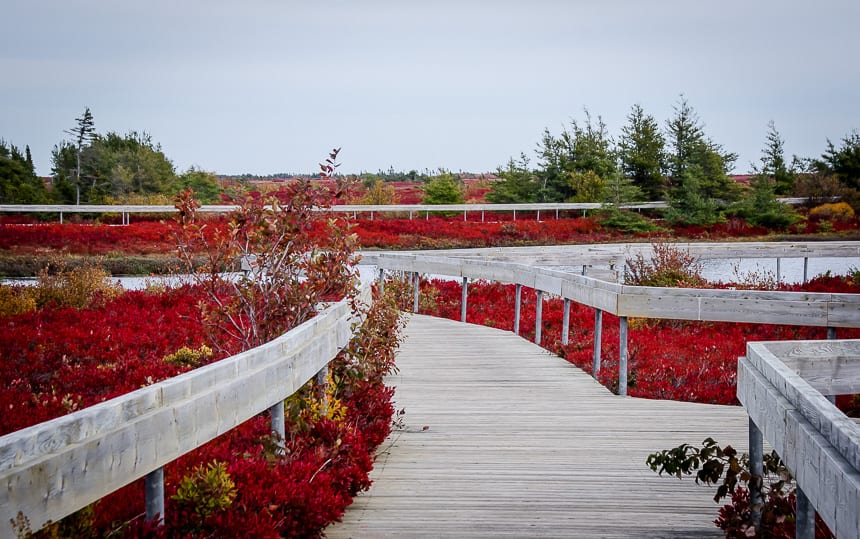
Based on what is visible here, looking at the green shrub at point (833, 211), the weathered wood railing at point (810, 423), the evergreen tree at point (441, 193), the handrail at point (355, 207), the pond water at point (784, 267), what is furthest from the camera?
the evergreen tree at point (441, 193)

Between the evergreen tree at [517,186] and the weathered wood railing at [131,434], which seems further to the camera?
the evergreen tree at [517,186]

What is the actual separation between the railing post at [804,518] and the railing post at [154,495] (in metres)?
2.89

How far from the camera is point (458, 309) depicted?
20031 mm

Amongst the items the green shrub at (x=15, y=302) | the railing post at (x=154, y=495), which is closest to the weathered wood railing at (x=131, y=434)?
the railing post at (x=154, y=495)

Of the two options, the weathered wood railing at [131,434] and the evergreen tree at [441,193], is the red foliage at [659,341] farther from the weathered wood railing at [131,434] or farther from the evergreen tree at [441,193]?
the evergreen tree at [441,193]

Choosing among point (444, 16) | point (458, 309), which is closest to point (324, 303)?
point (458, 309)

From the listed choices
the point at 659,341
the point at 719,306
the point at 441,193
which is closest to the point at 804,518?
the point at 719,306

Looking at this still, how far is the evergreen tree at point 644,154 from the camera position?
49656mm

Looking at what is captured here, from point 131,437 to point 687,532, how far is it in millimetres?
3339

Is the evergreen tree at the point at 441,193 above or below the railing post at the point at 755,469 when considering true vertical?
above

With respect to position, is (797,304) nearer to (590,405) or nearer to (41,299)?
(590,405)

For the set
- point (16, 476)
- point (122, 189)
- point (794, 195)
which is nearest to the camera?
point (16, 476)

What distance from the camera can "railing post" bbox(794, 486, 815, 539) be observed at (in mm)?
3799

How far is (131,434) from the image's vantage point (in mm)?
3365
